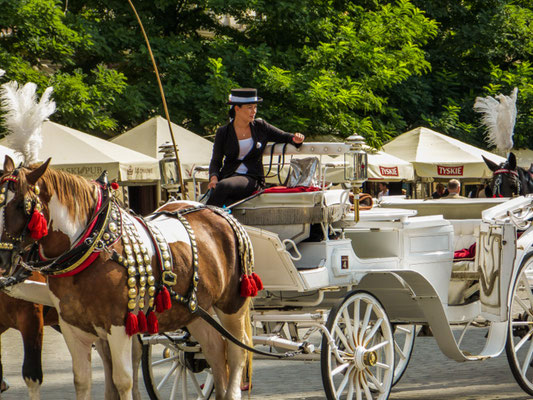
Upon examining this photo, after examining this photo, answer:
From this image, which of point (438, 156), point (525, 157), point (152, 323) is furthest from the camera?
point (525, 157)

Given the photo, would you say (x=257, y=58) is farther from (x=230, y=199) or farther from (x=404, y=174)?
(x=230, y=199)

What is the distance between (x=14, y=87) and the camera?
5.79 m

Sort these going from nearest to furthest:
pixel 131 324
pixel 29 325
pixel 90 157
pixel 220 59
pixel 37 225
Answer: pixel 37 225 → pixel 131 324 → pixel 29 325 → pixel 90 157 → pixel 220 59

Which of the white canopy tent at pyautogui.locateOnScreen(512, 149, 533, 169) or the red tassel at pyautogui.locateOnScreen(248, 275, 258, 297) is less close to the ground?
the white canopy tent at pyautogui.locateOnScreen(512, 149, 533, 169)

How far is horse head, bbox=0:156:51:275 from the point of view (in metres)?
5.15

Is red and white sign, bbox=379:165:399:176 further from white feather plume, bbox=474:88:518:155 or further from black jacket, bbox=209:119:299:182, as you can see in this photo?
black jacket, bbox=209:119:299:182

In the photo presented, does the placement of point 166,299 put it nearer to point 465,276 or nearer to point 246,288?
point 246,288

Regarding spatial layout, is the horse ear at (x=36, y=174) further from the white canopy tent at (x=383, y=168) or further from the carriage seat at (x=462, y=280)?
the white canopy tent at (x=383, y=168)

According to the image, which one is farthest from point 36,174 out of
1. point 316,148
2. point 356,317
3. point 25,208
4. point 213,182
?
point 356,317

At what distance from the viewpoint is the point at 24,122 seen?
5586 mm

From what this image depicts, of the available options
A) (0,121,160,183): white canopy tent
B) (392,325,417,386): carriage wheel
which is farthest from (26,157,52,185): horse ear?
(0,121,160,183): white canopy tent

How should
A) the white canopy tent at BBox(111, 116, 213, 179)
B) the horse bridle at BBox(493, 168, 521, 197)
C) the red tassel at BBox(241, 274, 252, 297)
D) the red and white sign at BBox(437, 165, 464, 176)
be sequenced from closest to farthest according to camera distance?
1. the red tassel at BBox(241, 274, 252, 297)
2. the horse bridle at BBox(493, 168, 521, 197)
3. the white canopy tent at BBox(111, 116, 213, 179)
4. the red and white sign at BBox(437, 165, 464, 176)

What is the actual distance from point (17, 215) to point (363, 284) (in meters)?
3.23

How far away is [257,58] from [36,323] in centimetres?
1214
